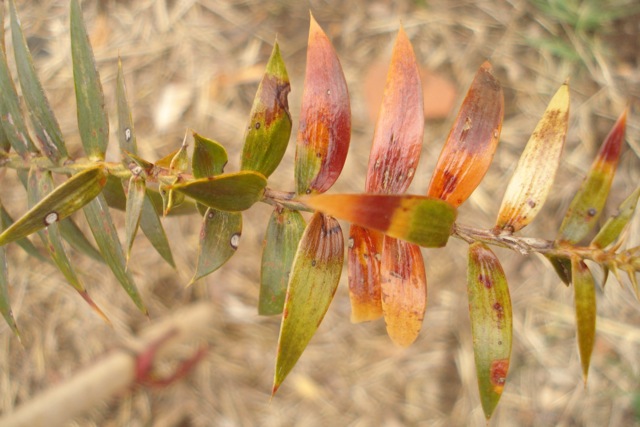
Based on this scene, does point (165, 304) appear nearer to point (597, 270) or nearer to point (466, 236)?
point (597, 270)

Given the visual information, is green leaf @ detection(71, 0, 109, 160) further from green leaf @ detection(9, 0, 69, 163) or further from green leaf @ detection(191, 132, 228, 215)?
green leaf @ detection(191, 132, 228, 215)

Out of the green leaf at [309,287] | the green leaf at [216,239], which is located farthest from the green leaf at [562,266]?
the green leaf at [216,239]

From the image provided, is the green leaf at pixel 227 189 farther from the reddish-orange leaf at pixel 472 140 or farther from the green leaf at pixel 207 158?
the reddish-orange leaf at pixel 472 140

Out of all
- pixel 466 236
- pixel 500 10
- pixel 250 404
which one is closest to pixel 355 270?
pixel 466 236

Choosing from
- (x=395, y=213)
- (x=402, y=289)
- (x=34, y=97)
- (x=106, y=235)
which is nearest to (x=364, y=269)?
(x=402, y=289)

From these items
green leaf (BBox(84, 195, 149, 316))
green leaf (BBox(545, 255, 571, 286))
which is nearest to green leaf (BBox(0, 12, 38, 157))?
green leaf (BBox(84, 195, 149, 316))

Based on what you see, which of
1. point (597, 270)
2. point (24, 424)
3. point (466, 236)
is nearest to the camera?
point (466, 236)
